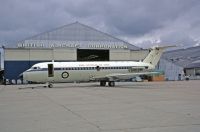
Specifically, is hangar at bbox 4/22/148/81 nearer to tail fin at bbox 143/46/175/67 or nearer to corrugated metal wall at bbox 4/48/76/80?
corrugated metal wall at bbox 4/48/76/80

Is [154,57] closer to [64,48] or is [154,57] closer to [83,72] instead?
[83,72]

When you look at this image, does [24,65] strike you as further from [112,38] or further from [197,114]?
[197,114]

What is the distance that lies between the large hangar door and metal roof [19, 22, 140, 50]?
3.09m

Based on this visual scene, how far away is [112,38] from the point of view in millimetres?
78000

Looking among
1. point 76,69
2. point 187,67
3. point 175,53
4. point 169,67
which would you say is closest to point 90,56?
point 169,67

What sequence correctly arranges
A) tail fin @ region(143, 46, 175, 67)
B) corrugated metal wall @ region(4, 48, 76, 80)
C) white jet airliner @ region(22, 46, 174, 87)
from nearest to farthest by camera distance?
1. white jet airliner @ region(22, 46, 174, 87)
2. tail fin @ region(143, 46, 175, 67)
3. corrugated metal wall @ region(4, 48, 76, 80)

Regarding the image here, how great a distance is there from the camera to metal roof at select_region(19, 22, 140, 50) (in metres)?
73.3

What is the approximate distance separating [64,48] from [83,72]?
27.4 meters

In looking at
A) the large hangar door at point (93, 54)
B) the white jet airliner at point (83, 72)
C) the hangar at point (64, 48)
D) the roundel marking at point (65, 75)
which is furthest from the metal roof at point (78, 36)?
the roundel marking at point (65, 75)

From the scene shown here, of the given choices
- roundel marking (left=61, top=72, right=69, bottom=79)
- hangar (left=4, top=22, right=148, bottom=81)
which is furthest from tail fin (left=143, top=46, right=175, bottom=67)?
hangar (left=4, top=22, right=148, bottom=81)

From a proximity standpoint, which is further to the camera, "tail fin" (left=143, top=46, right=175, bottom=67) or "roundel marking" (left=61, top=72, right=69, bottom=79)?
"tail fin" (left=143, top=46, right=175, bottom=67)

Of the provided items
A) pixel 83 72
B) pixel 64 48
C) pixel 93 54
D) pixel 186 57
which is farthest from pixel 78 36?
pixel 186 57

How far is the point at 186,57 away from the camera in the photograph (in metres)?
130

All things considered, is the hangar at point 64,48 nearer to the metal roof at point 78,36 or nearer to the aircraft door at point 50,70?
the metal roof at point 78,36
